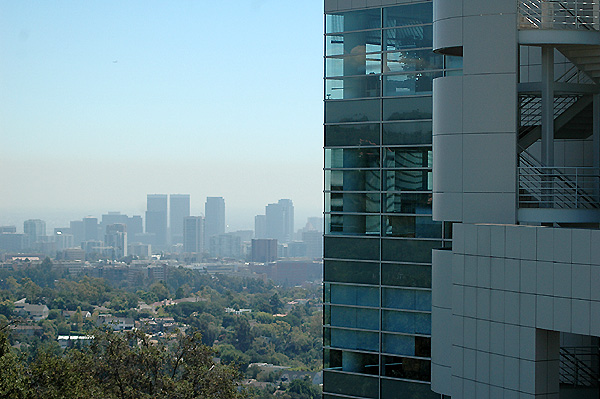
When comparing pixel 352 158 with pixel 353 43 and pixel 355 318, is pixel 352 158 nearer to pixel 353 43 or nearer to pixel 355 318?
pixel 353 43

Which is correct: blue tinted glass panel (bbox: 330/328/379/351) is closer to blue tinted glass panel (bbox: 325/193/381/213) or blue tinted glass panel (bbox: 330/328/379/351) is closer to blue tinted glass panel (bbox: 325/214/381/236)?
blue tinted glass panel (bbox: 325/214/381/236)

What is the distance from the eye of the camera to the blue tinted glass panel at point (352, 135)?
90.0ft

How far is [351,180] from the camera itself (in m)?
27.8

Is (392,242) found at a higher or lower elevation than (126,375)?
higher

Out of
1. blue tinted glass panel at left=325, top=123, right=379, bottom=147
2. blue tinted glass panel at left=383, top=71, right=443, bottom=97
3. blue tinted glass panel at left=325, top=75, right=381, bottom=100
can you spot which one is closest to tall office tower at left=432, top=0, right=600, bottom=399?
blue tinted glass panel at left=383, top=71, right=443, bottom=97

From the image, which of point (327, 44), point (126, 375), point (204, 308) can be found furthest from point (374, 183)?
point (204, 308)

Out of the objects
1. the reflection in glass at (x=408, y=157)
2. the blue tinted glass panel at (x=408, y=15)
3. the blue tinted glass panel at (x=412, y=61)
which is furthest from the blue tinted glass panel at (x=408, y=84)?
the blue tinted glass panel at (x=408, y=15)

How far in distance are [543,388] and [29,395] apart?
10631 millimetres

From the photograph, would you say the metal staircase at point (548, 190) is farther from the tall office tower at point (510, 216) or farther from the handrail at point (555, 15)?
the handrail at point (555, 15)

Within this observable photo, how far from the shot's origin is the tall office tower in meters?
14.2

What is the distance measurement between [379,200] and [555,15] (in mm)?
11295

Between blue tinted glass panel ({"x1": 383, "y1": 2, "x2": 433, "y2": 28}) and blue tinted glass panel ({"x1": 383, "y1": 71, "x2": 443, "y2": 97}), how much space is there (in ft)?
5.95

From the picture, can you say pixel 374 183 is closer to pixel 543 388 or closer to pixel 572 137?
pixel 572 137

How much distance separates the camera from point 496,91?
16.3 meters
